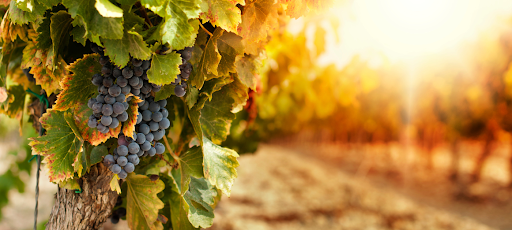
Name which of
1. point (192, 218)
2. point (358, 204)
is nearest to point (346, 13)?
point (192, 218)

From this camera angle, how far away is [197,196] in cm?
107

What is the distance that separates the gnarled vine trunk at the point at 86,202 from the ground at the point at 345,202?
301cm

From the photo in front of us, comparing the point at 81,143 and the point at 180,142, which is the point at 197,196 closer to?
the point at 180,142

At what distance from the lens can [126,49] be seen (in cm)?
79

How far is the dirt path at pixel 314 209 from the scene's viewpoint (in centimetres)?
700

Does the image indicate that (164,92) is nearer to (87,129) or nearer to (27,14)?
(87,129)

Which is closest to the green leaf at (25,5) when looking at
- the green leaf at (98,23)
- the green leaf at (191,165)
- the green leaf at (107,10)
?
the green leaf at (98,23)

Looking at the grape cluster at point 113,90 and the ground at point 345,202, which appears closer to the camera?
the grape cluster at point 113,90

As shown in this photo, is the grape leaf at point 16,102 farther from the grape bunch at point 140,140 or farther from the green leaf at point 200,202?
the green leaf at point 200,202

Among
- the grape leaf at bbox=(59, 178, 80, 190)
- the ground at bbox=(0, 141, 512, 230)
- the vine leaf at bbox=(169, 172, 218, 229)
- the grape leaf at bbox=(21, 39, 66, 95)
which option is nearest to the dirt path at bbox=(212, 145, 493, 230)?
the ground at bbox=(0, 141, 512, 230)

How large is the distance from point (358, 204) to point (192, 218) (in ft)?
31.2

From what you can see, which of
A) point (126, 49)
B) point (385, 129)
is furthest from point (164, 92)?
point (385, 129)

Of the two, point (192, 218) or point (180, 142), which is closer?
point (192, 218)

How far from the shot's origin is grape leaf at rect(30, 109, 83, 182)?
2.91 feet
